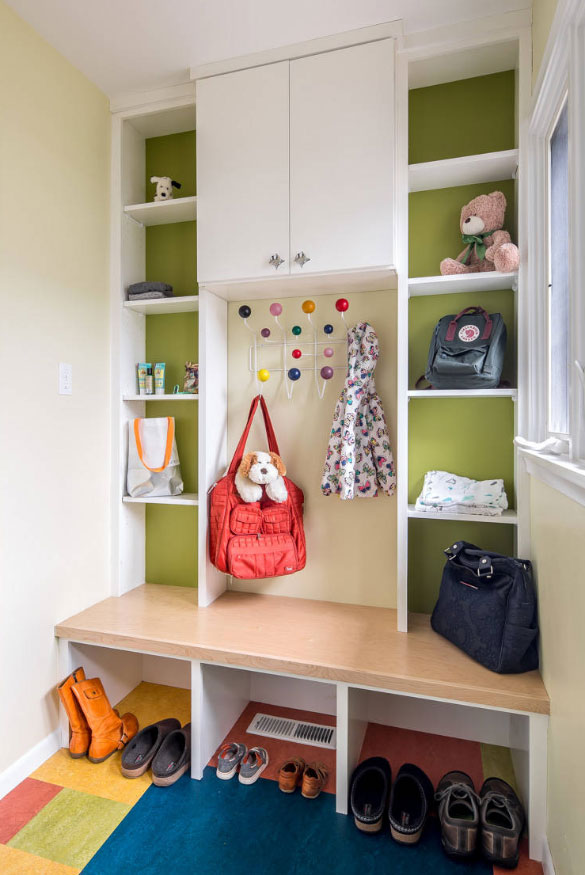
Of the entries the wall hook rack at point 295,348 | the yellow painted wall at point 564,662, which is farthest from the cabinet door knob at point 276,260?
the yellow painted wall at point 564,662

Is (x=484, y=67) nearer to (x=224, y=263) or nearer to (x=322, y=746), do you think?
(x=224, y=263)

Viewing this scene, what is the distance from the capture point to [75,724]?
1.89m

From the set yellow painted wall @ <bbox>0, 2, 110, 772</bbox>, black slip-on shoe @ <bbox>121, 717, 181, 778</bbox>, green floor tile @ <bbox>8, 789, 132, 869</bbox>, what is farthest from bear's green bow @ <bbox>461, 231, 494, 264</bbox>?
green floor tile @ <bbox>8, 789, 132, 869</bbox>

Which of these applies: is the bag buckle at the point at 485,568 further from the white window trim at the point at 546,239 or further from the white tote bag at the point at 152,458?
the white tote bag at the point at 152,458

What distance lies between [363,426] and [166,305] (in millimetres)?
1018

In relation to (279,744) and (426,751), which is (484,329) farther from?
(279,744)

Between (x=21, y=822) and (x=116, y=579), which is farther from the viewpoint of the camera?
(x=116, y=579)

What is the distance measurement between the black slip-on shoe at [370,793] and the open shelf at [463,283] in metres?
1.67

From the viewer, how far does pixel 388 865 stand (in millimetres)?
1463

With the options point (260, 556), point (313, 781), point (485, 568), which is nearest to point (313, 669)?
point (313, 781)

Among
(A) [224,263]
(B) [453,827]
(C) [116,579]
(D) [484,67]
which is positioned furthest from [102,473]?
(D) [484,67]

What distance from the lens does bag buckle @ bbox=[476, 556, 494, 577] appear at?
1.66 meters

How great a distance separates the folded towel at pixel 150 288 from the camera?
2.24m

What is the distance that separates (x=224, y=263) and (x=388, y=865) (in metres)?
2.04
